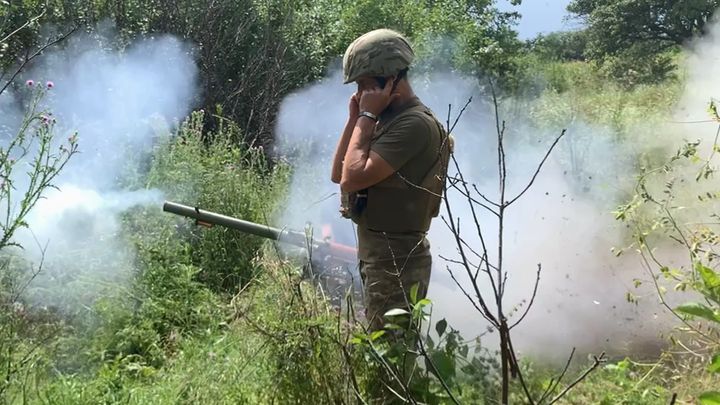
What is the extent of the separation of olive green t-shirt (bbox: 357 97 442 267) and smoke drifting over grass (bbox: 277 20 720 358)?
3.40ft

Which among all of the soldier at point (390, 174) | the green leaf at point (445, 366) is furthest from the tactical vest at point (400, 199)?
the green leaf at point (445, 366)

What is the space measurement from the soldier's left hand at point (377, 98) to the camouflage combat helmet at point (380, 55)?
55mm

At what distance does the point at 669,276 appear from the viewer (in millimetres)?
3041

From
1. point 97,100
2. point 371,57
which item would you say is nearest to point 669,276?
point 371,57

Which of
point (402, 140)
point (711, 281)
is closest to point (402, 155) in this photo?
point (402, 140)

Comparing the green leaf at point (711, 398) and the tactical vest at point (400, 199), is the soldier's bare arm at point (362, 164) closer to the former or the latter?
the tactical vest at point (400, 199)

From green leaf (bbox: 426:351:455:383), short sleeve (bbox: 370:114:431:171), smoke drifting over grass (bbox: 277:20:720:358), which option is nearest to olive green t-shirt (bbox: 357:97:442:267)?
short sleeve (bbox: 370:114:431:171)

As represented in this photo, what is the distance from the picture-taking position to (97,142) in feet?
18.5

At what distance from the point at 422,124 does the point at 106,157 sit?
3.44m

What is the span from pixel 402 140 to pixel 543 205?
15.5 ft

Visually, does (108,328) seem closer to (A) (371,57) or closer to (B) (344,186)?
(B) (344,186)

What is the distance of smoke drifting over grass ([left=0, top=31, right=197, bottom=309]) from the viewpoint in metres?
4.20

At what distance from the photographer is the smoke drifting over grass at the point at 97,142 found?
165 inches

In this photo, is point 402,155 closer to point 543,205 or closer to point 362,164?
point 362,164
